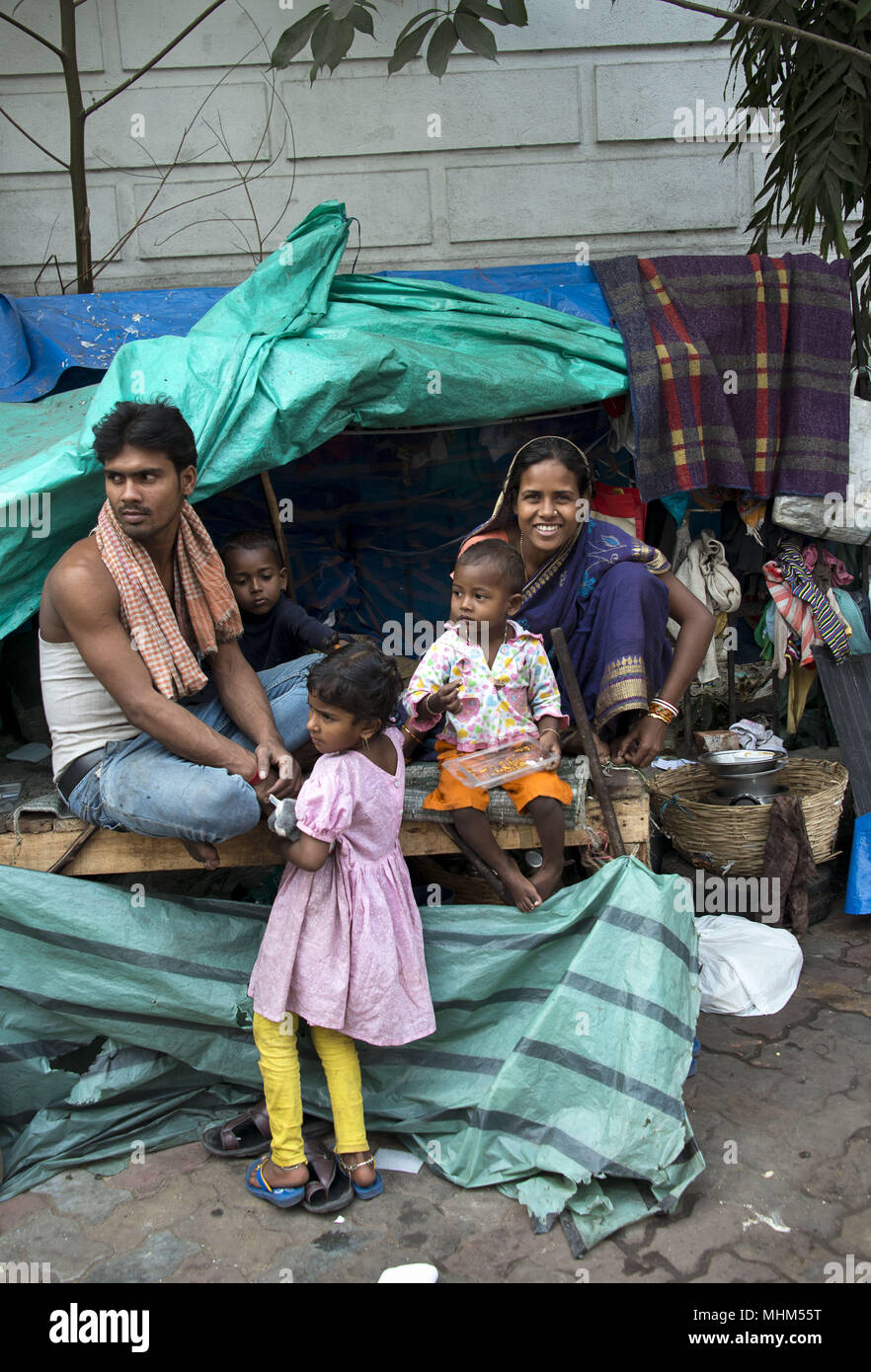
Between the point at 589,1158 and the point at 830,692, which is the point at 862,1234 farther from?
the point at 830,692

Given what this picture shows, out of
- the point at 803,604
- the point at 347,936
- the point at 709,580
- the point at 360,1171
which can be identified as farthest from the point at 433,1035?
the point at 803,604

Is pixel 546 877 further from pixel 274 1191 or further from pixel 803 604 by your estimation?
pixel 803 604

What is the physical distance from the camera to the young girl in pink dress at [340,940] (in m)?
2.36

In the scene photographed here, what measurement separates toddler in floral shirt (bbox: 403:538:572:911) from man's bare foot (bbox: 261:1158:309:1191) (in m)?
0.79

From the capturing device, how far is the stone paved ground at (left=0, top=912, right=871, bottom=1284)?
2.20 metres

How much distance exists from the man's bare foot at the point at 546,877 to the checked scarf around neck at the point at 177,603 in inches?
38.5

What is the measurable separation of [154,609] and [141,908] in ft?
2.49

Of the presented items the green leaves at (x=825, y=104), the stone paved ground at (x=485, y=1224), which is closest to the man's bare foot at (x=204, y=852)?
the stone paved ground at (x=485, y=1224)

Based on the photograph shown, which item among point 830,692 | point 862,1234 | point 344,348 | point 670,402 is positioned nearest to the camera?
point 862,1234

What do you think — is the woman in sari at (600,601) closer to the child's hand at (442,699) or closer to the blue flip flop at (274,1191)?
the child's hand at (442,699)

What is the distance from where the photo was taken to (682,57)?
5113mm

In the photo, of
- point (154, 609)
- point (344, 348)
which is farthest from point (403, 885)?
point (344, 348)

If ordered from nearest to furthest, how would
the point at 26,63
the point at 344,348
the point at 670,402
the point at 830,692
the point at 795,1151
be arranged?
the point at 795,1151
the point at 344,348
the point at 670,402
the point at 830,692
the point at 26,63

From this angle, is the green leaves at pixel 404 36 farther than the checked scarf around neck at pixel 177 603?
Yes
